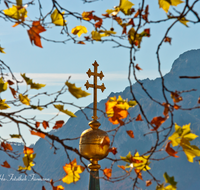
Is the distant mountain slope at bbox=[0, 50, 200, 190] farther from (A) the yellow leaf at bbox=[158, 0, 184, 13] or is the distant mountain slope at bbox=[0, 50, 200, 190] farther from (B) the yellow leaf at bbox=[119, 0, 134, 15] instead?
(A) the yellow leaf at bbox=[158, 0, 184, 13]

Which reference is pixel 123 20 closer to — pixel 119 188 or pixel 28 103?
pixel 28 103

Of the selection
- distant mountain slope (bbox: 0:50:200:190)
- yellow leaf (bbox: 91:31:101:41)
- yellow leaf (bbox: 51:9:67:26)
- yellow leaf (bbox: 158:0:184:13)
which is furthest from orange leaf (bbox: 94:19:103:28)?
distant mountain slope (bbox: 0:50:200:190)

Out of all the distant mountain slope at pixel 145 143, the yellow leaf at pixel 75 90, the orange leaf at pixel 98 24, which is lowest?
the distant mountain slope at pixel 145 143

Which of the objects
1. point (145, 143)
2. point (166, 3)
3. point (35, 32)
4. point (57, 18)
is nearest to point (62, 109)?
point (35, 32)

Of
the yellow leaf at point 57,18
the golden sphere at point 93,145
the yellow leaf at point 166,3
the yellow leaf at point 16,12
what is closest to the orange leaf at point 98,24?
the yellow leaf at point 57,18

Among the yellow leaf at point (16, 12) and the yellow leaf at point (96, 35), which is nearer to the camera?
the yellow leaf at point (16, 12)

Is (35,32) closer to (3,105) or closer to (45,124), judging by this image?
(3,105)

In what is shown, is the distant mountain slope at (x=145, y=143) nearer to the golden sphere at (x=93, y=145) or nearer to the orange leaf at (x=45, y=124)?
the golden sphere at (x=93, y=145)

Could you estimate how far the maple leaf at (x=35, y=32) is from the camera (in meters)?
2.12

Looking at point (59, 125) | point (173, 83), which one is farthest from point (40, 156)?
point (59, 125)

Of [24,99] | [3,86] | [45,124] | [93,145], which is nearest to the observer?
[3,86]

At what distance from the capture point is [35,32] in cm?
216

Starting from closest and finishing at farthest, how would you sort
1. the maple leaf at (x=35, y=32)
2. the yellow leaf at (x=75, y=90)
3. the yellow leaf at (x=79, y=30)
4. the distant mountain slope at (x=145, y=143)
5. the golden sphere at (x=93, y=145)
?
the yellow leaf at (x=75, y=90) < the maple leaf at (x=35, y=32) < the yellow leaf at (x=79, y=30) < the golden sphere at (x=93, y=145) < the distant mountain slope at (x=145, y=143)

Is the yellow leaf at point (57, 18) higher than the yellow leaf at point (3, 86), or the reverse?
the yellow leaf at point (57, 18)
